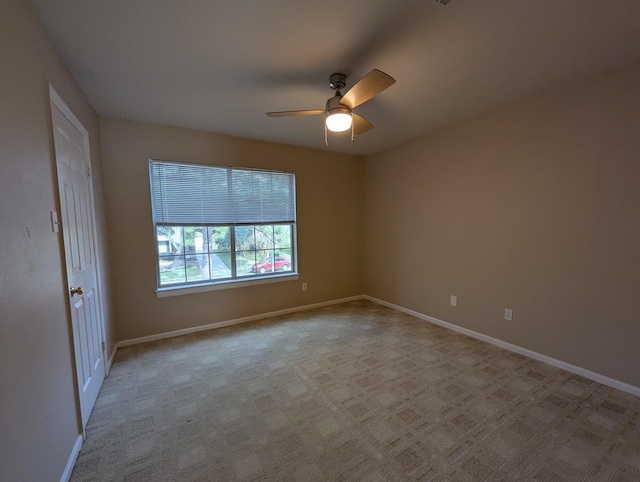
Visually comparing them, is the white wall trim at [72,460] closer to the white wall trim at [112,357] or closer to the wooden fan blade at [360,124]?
the white wall trim at [112,357]

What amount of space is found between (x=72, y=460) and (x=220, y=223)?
241 cm

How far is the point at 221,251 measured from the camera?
352 cm

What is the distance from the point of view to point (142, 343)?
3.04 m

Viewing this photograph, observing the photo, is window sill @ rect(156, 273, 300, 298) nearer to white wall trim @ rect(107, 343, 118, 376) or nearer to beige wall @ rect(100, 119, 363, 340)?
A: beige wall @ rect(100, 119, 363, 340)

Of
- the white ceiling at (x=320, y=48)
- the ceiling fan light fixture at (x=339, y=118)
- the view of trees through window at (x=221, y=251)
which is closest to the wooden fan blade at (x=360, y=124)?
the ceiling fan light fixture at (x=339, y=118)

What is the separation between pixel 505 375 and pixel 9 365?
10.5 ft

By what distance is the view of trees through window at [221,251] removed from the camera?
322 cm

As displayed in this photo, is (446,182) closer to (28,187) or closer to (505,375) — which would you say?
(505,375)

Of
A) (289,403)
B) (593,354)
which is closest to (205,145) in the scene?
(289,403)

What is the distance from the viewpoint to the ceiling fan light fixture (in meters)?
1.99

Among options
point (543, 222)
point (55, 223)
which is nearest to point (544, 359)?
point (543, 222)

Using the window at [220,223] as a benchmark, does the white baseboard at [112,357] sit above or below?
below

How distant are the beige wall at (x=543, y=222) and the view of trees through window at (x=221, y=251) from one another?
196cm

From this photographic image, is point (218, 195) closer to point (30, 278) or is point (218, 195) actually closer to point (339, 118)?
point (339, 118)
